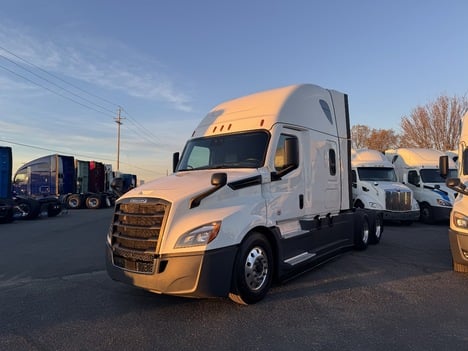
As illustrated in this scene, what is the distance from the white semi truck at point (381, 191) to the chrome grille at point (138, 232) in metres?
10.3

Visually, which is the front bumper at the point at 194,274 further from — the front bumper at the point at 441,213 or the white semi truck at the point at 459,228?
the front bumper at the point at 441,213

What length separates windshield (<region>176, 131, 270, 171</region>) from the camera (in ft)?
18.7

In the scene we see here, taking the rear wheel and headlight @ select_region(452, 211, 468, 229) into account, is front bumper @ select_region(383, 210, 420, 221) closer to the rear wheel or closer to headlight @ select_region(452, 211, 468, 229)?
headlight @ select_region(452, 211, 468, 229)

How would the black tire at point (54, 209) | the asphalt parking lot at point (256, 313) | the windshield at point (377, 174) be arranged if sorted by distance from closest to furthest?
1. the asphalt parking lot at point (256, 313)
2. the windshield at point (377, 174)
3. the black tire at point (54, 209)

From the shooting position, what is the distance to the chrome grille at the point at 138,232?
15.1 ft

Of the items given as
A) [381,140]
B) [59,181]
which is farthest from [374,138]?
[59,181]

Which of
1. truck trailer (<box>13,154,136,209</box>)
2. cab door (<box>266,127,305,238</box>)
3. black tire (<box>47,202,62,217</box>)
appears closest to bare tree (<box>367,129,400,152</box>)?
truck trailer (<box>13,154,136,209</box>)

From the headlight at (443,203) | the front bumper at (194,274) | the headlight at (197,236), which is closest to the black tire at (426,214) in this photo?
the headlight at (443,203)

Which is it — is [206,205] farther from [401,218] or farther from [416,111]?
[416,111]

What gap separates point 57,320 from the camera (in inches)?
178

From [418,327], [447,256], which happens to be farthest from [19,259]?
[447,256]

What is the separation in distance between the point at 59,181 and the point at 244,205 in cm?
2254

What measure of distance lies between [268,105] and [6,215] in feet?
49.1

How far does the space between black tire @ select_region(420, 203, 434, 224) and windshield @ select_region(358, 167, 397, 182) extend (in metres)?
1.79
